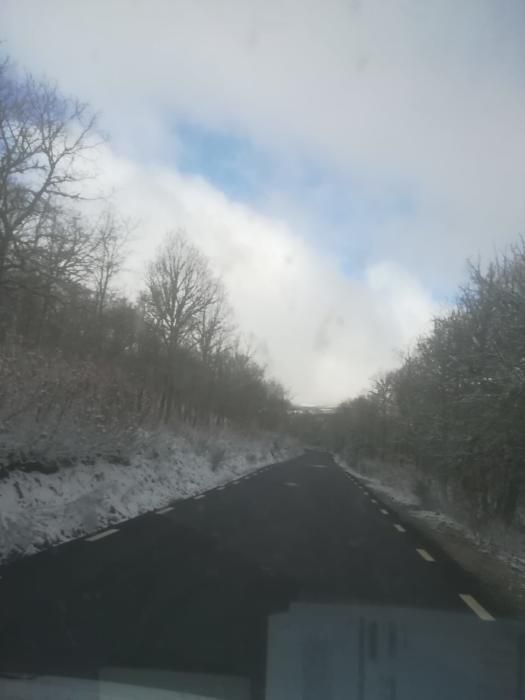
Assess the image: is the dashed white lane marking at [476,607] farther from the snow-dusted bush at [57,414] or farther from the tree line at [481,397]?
the snow-dusted bush at [57,414]

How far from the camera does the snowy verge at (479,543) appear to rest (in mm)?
9938

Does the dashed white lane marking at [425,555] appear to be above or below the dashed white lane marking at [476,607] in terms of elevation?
above

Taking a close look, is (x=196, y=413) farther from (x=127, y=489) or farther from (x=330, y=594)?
(x=330, y=594)

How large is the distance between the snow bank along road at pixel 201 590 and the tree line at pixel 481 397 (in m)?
3.07

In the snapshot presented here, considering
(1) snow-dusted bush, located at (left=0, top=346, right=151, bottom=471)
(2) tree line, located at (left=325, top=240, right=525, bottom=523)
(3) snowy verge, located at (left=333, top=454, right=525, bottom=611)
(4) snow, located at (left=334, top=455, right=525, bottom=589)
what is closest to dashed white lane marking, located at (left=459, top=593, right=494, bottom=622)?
(3) snowy verge, located at (left=333, top=454, right=525, bottom=611)

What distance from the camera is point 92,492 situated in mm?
13211

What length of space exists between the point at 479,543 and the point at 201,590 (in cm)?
845

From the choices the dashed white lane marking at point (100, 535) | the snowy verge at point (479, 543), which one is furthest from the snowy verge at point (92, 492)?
the snowy verge at point (479, 543)

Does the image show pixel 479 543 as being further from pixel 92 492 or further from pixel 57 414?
pixel 57 414

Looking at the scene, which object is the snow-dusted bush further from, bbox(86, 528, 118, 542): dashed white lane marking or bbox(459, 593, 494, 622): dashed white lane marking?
bbox(459, 593, 494, 622): dashed white lane marking

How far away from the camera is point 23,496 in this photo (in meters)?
11.1

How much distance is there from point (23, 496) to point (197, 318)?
3497 centimetres

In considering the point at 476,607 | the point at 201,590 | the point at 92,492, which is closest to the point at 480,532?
the point at 476,607

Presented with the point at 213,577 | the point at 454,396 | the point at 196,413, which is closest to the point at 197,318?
the point at 196,413
